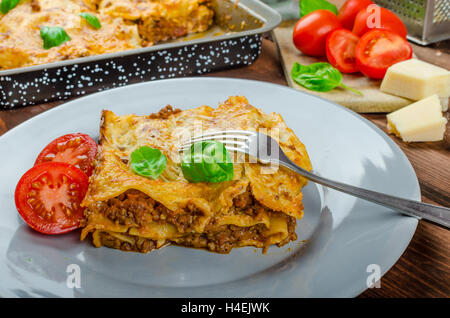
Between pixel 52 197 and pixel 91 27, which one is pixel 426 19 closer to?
pixel 91 27

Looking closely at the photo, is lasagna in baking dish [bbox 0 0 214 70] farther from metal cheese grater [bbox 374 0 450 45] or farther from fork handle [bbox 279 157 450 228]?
fork handle [bbox 279 157 450 228]

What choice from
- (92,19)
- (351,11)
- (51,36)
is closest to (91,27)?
(92,19)

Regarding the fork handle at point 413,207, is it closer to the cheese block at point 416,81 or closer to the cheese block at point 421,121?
the cheese block at point 421,121

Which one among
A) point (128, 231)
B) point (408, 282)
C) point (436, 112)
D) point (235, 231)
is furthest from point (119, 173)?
point (436, 112)

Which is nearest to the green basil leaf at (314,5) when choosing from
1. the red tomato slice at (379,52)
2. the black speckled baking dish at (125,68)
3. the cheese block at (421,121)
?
the black speckled baking dish at (125,68)

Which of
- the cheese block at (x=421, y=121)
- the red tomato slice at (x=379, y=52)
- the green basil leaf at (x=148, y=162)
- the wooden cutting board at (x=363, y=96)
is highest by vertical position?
the green basil leaf at (x=148, y=162)

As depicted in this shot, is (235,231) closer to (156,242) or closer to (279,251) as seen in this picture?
(279,251)

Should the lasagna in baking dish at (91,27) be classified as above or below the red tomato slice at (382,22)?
below

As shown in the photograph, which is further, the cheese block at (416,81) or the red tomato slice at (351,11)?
the red tomato slice at (351,11)

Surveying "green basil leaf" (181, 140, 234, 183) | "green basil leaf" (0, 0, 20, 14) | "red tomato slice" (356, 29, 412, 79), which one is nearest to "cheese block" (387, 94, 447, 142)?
"red tomato slice" (356, 29, 412, 79)
